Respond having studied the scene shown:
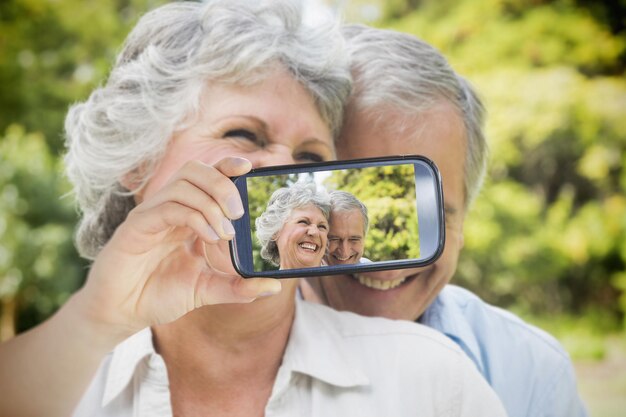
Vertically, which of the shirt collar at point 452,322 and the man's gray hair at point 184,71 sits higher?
the man's gray hair at point 184,71

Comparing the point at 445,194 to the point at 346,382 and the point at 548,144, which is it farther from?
the point at 548,144

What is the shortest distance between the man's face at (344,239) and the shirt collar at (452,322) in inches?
16.9

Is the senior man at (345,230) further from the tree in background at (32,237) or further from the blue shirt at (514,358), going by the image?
the tree in background at (32,237)

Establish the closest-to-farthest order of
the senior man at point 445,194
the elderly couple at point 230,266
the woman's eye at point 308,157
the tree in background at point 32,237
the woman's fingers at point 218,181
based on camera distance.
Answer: the woman's fingers at point 218,181, the elderly couple at point 230,266, the woman's eye at point 308,157, the senior man at point 445,194, the tree in background at point 32,237

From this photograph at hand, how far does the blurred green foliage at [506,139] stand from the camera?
194 cm

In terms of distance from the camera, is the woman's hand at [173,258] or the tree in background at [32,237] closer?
the woman's hand at [173,258]

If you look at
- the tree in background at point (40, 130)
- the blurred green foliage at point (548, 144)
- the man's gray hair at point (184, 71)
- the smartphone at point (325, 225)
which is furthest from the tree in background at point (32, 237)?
the smartphone at point (325, 225)

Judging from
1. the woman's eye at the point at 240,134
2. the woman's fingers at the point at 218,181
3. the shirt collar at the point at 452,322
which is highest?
the woman's eye at the point at 240,134

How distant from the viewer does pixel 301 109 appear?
87 centimetres

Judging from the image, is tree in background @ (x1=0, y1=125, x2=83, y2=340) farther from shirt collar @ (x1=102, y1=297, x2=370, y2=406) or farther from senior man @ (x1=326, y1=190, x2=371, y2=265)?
senior man @ (x1=326, y1=190, x2=371, y2=265)

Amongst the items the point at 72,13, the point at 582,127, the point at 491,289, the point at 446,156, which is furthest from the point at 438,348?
the point at 72,13

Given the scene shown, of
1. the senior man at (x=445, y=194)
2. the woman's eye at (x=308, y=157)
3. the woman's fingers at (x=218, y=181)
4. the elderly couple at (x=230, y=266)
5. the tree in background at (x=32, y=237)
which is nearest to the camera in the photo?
the woman's fingers at (x=218, y=181)

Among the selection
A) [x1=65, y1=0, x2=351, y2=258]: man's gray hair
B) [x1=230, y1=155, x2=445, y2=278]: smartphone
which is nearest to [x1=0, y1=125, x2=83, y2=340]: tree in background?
[x1=65, y1=0, x2=351, y2=258]: man's gray hair

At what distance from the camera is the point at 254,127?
2.76 feet
